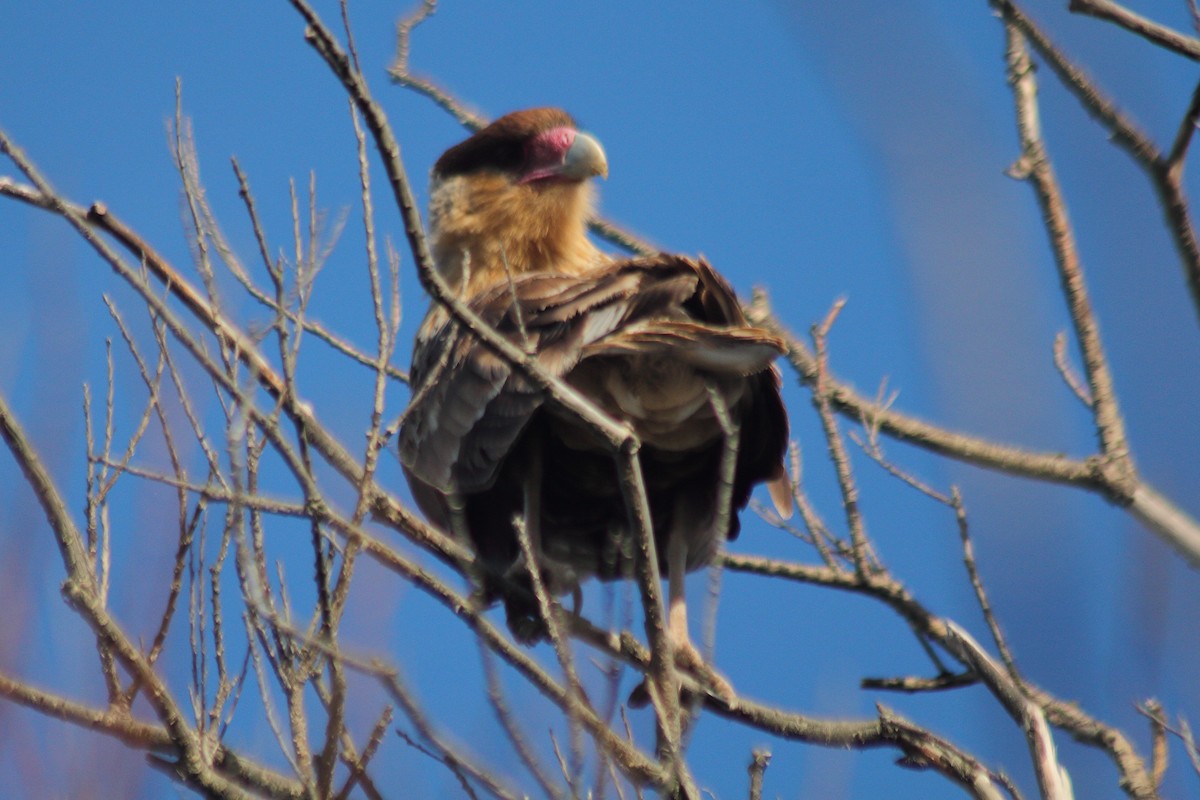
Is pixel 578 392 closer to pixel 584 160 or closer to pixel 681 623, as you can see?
pixel 681 623

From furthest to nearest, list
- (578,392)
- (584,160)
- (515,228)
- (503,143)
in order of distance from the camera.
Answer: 1. (503,143)
2. (515,228)
3. (584,160)
4. (578,392)

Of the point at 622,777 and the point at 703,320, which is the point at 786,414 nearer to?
the point at 703,320

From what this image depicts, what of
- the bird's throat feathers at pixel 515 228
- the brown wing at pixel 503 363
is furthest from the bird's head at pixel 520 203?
the brown wing at pixel 503 363

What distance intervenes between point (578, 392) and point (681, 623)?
0.99m

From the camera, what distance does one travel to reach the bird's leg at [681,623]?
156 inches

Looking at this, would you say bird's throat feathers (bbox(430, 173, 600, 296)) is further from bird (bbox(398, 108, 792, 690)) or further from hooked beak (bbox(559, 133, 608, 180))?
hooked beak (bbox(559, 133, 608, 180))

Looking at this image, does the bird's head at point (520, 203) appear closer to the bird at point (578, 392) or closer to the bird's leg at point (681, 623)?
the bird at point (578, 392)

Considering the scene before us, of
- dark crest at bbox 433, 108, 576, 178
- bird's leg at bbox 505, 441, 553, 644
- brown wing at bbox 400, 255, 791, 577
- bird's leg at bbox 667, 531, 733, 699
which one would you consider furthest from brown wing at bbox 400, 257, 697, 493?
dark crest at bbox 433, 108, 576, 178

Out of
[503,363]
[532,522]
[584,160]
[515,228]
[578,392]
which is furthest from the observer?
[515,228]

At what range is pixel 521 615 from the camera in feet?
15.4

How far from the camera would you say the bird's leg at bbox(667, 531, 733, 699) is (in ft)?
13.0

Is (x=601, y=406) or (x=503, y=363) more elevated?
(x=601, y=406)

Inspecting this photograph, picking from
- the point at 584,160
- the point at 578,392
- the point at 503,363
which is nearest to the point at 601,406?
the point at 578,392

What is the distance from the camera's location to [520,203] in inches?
227
